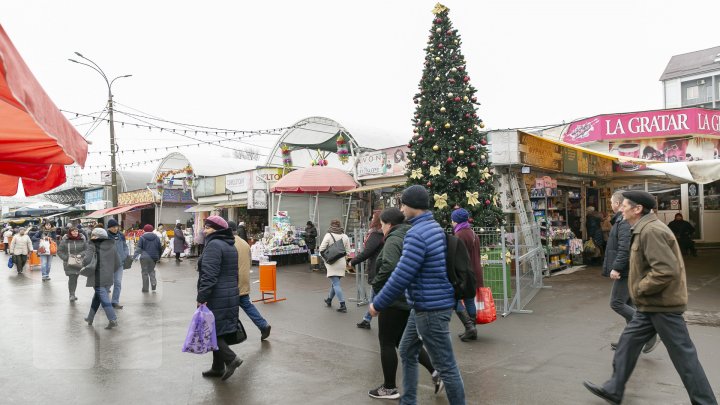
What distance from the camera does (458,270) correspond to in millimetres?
3844

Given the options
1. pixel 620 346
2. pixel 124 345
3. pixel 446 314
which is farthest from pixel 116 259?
pixel 620 346

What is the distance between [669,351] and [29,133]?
4837 mm

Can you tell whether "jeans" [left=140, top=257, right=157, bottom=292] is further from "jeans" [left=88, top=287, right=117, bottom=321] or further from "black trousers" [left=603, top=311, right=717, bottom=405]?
"black trousers" [left=603, top=311, right=717, bottom=405]

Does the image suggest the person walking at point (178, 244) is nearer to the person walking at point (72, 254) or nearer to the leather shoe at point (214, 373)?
the person walking at point (72, 254)

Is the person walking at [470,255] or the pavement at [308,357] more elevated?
the person walking at [470,255]

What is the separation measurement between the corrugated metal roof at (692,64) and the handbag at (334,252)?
48572 mm

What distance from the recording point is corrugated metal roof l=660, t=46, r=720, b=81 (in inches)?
1730

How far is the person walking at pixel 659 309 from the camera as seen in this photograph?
12.4 feet

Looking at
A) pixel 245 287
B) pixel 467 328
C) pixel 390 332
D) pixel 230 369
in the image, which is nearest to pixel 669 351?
pixel 390 332

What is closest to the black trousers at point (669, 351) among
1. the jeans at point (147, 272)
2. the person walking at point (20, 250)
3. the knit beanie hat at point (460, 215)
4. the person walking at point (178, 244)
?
the knit beanie hat at point (460, 215)

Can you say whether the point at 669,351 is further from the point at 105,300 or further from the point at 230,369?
the point at 105,300

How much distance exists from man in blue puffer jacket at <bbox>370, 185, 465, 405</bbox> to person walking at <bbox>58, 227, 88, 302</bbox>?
814 centimetres

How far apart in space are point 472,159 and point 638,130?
9.02m

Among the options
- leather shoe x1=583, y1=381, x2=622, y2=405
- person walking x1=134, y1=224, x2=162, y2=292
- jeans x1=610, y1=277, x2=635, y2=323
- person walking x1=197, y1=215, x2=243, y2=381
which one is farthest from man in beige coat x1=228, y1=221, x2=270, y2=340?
person walking x1=134, y1=224, x2=162, y2=292
